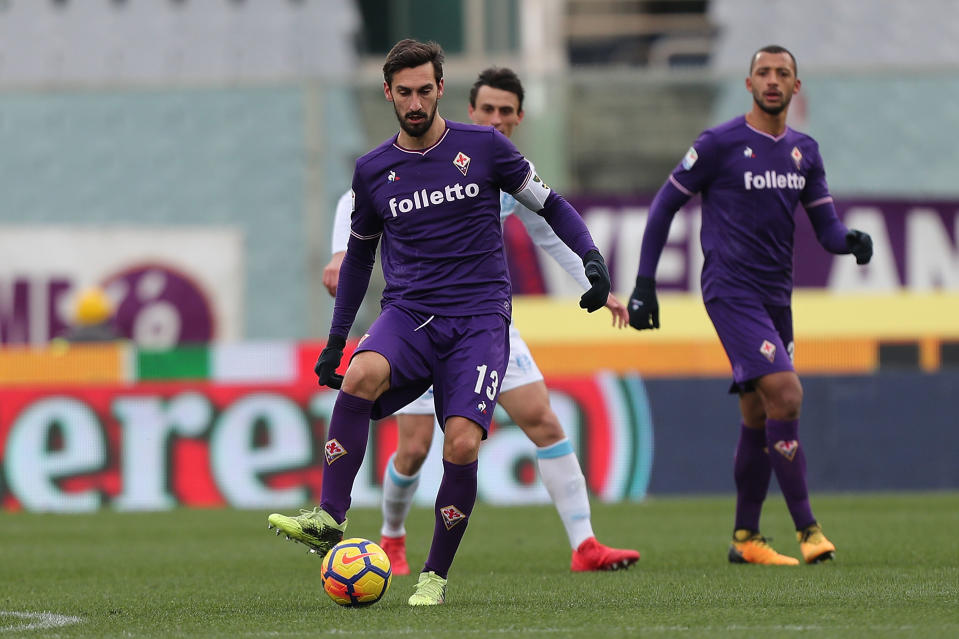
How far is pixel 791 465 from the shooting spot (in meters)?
7.77

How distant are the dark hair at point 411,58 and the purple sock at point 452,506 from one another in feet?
4.75

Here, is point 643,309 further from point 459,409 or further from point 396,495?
point 459,409

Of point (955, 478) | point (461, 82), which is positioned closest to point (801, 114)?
point (461, 82)

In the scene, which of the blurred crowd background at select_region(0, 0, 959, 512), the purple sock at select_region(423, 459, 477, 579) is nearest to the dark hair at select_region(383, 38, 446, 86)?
the purple sock at select_region(423, 459, 477, 579)

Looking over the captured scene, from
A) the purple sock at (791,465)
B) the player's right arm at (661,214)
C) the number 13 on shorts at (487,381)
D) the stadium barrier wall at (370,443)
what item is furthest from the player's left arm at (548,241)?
the stadium barrier wall at (370,443)

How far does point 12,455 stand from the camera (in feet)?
46.3

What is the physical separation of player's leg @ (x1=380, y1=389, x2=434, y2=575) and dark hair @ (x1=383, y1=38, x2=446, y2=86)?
2.04m

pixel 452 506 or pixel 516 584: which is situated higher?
pixel 452 506

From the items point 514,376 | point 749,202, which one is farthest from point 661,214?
point 514,376

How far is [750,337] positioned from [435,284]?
2003mm

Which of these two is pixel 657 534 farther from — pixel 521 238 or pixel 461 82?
pixel 461 82

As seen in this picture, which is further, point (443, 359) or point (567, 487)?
point (567, 487)

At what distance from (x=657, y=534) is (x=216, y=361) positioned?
18.1ft

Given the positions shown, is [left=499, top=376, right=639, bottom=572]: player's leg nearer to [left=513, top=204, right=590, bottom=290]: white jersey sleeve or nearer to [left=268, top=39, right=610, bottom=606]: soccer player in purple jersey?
[left=513, top=204, right=590, bottom=290]: white jersey sleeve
